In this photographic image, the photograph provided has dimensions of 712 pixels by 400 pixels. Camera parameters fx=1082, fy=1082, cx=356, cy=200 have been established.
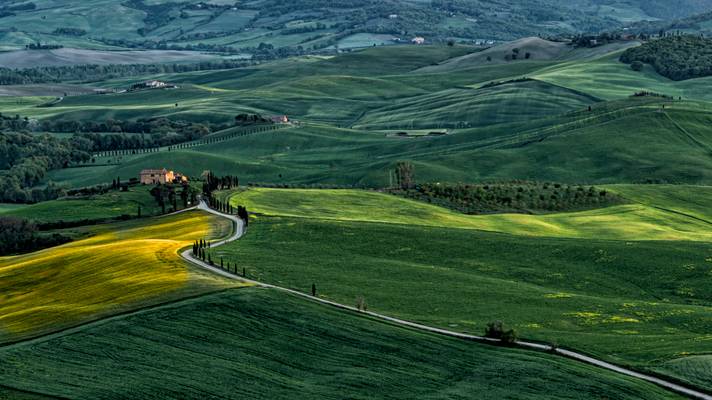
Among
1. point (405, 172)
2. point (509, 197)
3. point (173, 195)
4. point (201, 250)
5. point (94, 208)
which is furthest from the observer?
point (405, 172)

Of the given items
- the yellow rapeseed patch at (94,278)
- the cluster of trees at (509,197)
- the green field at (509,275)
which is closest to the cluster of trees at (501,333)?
the green field at (509,275)

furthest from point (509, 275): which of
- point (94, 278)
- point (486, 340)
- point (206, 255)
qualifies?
point (94, 278)

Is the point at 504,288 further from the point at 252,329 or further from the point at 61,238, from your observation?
the point at 61,238

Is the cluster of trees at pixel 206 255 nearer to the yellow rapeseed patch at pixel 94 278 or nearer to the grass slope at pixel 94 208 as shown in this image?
the yellow rapeseed patch at pixel 94 278

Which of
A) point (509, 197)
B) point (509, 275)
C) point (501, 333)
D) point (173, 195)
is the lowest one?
point (173, 195)

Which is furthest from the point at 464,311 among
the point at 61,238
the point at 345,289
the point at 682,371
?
the point at 61,238

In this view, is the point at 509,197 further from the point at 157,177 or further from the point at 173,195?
the point at 157,177
